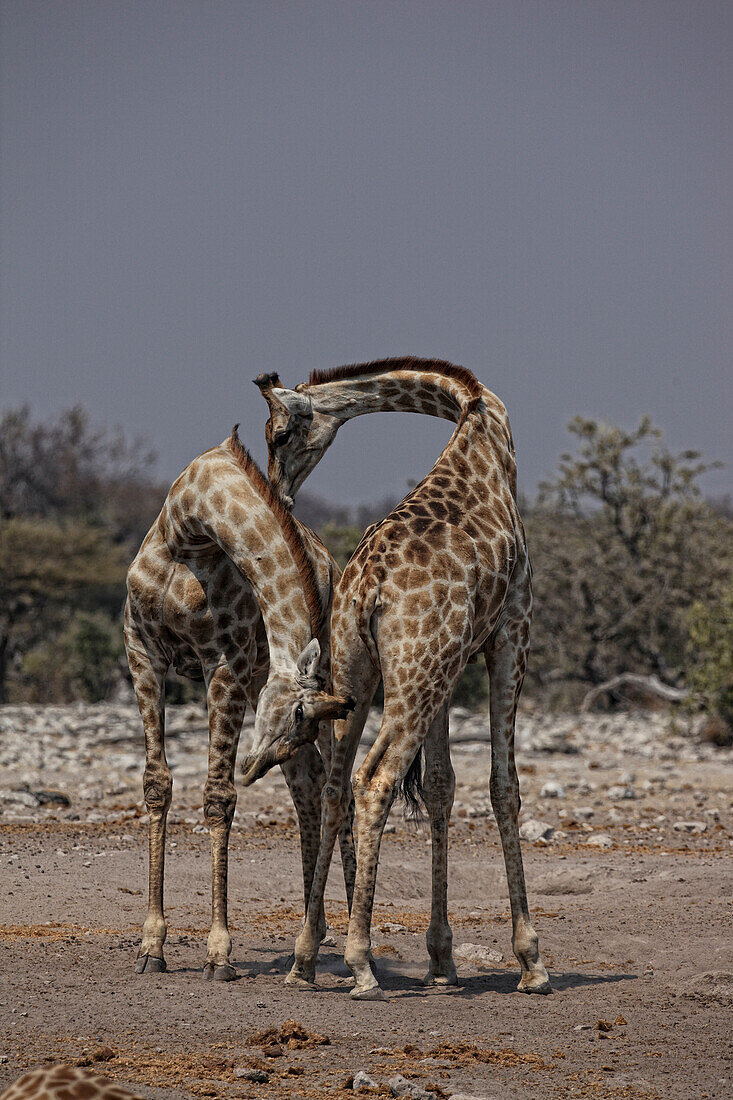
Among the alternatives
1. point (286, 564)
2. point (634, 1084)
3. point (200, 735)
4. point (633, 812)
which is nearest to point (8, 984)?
point (286, 564)

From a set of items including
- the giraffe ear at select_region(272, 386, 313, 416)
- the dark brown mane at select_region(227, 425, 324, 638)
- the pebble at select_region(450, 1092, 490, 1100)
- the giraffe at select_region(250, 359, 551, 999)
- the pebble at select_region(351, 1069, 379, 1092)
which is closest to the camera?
the pebble at select_region(450, 1092, 490, 1100)

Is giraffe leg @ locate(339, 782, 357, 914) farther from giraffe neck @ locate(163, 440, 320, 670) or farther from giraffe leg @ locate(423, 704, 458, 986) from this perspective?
giraffe neck @ locate(163, 440, 320, 670)

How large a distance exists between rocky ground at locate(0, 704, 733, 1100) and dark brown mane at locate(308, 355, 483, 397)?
10.2 ft

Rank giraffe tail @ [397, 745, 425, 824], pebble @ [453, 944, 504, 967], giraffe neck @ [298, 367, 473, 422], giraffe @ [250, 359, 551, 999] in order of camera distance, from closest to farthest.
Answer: giraffe @ [250, 359, 551, 999]
giraffe neck @ [298, 367, 473, 422]
giraffe tail @ [397, 745, 425, 824]
pebble @ [453, 944, 504, 967]

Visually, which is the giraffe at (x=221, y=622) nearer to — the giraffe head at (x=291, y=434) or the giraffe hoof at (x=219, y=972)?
the giraffe hoof at (x=219, y=972)

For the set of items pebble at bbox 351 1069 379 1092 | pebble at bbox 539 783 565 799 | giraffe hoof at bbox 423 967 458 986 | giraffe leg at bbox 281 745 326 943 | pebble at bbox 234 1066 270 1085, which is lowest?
pebble at bbox 539 783 565 799

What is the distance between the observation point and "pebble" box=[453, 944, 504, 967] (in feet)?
20.1

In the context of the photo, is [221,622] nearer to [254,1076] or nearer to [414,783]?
[414,783]

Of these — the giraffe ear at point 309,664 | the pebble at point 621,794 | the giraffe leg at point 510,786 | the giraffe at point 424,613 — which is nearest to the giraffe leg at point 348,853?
the giraffe at point 424,613

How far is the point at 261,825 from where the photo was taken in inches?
397

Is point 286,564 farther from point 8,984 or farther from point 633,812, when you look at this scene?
point 633,812

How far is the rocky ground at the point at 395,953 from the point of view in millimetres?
4105

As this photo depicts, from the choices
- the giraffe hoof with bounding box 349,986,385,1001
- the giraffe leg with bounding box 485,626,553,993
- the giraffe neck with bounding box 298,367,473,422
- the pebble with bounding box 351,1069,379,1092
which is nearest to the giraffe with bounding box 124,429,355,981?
the giraffe neck with bounding box 298,367,473,422

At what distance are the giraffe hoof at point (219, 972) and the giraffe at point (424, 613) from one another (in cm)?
30
